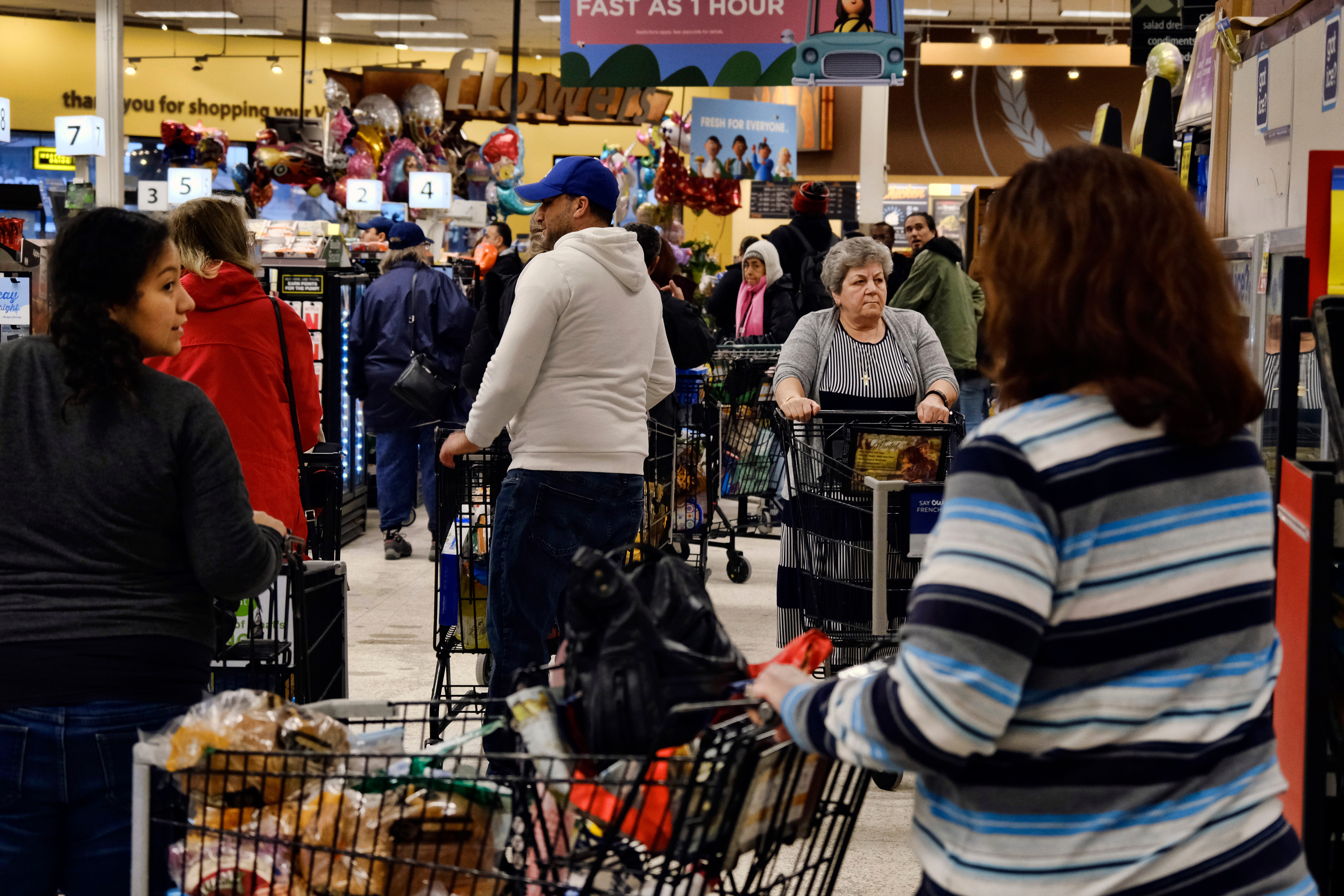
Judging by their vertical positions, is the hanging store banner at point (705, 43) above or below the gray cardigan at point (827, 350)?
above

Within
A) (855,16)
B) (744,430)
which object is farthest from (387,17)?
(744,430)

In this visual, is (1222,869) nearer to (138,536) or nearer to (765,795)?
(765,795)

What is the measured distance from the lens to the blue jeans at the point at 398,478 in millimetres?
7543

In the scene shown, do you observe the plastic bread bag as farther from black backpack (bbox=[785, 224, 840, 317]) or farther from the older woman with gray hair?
black backpack (bbox=[785, 224, 840, 317])

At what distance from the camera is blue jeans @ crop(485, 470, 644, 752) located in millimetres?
3449

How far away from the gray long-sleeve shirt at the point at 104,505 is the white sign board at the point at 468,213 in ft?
51.6

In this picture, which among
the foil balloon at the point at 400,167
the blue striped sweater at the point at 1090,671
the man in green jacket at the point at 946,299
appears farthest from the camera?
the foil balloon at the point at 400,167

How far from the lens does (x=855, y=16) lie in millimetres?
7617

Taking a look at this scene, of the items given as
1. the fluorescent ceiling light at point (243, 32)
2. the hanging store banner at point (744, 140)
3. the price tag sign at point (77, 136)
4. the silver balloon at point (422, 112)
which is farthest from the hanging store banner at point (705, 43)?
the fluorescent ceiling light at point (243, 32)

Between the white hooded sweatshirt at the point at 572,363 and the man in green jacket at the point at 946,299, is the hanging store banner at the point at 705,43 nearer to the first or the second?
the man in green jacket at the point at 946,299

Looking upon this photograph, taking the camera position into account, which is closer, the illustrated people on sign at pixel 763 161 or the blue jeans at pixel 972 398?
the blue jeans at pixel 972 398

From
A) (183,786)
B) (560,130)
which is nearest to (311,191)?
(560,130)

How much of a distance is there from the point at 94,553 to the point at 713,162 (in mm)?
10992

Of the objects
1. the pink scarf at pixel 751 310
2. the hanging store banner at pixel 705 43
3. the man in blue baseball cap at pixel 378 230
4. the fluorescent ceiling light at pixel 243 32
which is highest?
the fluorescent ceiling light at pixel 243 32
